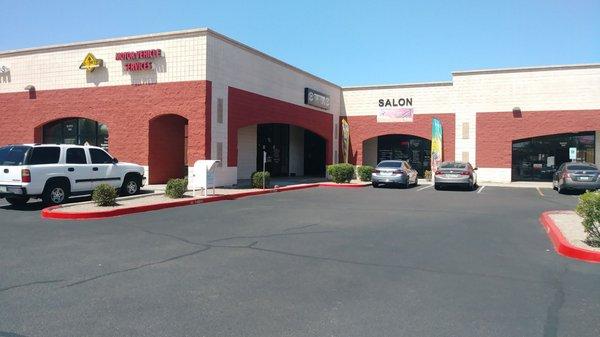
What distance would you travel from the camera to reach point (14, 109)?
81.6ft

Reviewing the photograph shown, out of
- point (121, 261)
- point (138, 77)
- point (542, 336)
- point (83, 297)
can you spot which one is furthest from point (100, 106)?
point (542, 336)

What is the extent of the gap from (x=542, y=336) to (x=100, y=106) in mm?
21470

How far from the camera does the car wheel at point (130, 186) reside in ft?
56.4

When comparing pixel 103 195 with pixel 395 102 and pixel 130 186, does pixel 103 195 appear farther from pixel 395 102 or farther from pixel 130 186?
pixel 395 102

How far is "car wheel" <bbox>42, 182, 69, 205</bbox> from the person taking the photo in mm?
14156

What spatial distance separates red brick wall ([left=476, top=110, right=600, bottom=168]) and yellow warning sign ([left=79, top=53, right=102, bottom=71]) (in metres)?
21.8

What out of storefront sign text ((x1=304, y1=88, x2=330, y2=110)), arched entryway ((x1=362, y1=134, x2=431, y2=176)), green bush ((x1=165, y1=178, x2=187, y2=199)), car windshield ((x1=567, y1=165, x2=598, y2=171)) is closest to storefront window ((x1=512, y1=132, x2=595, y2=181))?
arched entryway ((x1=362, y1=134, x2=431, y2=176))

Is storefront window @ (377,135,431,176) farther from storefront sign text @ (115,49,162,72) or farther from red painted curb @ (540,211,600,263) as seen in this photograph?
red painted curb @ (540,211,600,263)

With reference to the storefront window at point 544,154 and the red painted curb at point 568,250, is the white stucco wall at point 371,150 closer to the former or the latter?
the storefront window at point 544,154

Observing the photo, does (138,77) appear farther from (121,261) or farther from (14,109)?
(121,261)

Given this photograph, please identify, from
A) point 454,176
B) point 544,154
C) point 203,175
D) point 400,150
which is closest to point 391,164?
point 454,176

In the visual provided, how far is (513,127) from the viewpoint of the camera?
1161 inches

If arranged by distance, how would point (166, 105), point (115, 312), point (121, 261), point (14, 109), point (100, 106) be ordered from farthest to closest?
point (14, 109)
point (100, 106)
point (166, 105)
point (121, 261)
point (115, 312)

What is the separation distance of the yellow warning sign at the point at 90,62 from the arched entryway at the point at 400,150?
19607mm
